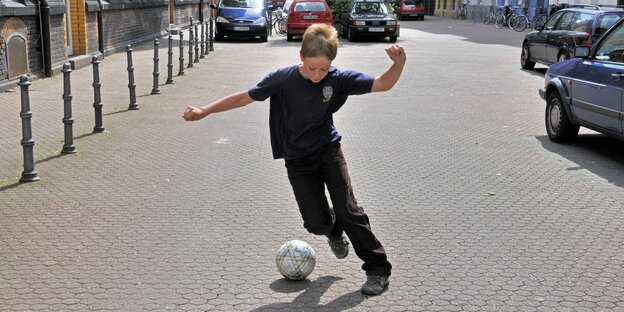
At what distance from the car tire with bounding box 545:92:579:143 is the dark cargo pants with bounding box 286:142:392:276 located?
19.7ft

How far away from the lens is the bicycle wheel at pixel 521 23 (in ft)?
133

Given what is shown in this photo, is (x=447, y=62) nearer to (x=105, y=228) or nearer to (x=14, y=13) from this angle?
(x=14, y=13)

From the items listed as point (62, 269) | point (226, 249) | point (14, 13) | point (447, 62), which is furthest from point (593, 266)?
point (447, 62)

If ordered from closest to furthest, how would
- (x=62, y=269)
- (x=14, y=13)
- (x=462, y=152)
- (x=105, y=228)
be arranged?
1. (x=62, y=269)
2. (x=105, y=228)
3. (x=462, y=152)
4. (x=14, y=13)

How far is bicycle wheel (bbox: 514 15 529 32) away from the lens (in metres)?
40.5

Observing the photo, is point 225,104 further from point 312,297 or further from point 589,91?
point 589,91

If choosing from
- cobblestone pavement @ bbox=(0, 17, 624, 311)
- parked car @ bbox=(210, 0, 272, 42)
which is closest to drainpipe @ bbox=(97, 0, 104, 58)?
cobblestone pavement @ bbox=(0, 17, 624, 311)

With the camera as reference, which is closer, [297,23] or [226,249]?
[226,249]

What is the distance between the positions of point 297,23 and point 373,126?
19.6 meters

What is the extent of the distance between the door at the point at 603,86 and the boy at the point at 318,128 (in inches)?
190

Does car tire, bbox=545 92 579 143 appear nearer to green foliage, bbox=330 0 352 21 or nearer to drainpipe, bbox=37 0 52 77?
drainpipe, bbox=37 0 52 77

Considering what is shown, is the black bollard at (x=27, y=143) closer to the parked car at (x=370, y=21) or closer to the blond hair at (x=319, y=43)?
the blond hair at (x=319, y=43)

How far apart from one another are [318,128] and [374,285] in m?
0.97

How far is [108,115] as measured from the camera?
11.8 m
